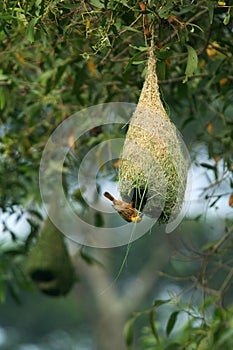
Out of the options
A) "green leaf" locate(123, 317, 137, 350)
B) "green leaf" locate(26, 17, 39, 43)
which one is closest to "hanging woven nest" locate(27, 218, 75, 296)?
"green leaf" locate(123, 317, 137, 350)

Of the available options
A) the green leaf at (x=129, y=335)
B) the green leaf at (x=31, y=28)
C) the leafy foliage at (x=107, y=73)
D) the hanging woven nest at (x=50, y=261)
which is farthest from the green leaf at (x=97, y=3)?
the hanging woven nest at (x=50, y=261)

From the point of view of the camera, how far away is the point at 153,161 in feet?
8.36

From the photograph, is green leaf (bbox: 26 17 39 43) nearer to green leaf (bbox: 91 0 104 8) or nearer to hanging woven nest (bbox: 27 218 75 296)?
green leaf (bbox: 91 0 104 8)

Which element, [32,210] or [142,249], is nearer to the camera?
[32,210]

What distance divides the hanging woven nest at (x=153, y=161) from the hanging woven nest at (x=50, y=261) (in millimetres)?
2324

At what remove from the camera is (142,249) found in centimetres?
1137

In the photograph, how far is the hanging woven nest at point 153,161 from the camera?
2.53 m

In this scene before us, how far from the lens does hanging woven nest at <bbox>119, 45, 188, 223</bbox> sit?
2.53 meters

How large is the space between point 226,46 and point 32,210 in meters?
1.63

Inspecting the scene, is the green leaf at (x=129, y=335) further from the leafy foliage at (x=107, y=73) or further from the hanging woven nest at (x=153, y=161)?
the hanging woven nest at (x=153, y=161)

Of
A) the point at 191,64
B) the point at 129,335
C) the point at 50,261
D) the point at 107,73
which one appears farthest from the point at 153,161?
the point at 50,261

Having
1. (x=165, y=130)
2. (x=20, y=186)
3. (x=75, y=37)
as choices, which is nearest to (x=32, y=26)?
(x=165, y=130)

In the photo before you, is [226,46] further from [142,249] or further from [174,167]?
[142,249]

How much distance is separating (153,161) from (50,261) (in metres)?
2.53
